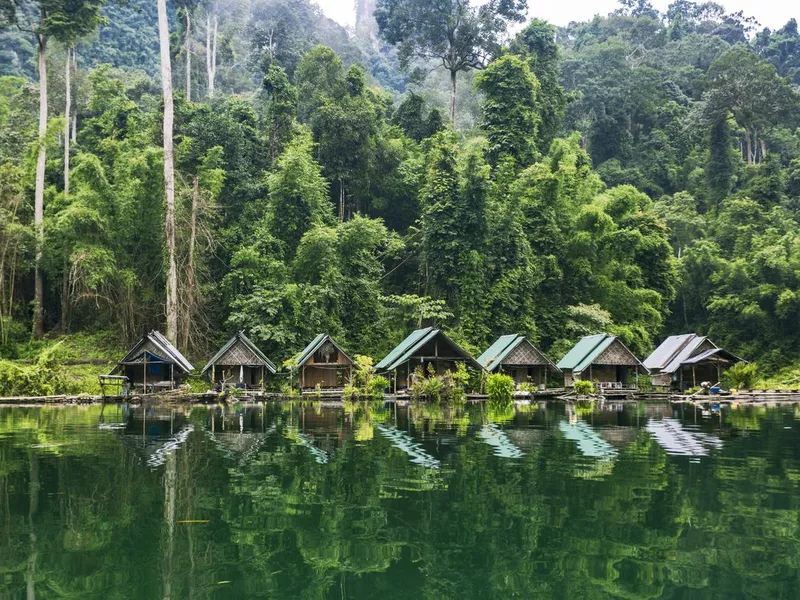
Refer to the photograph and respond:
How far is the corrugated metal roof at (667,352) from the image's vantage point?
3784cm

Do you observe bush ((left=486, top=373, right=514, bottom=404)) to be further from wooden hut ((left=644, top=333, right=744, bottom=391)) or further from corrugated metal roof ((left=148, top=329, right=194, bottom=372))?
corrugated metal roof ((left=148, top=329, right=194, bottom=372))

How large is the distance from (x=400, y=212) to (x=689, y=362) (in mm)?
19979

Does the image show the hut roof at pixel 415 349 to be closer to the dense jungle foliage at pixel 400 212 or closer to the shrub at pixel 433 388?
the shrub at pixel 433 388

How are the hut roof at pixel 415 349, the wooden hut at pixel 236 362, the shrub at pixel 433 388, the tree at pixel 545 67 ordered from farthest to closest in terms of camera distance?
1. the tree at pixel 545 67
2. the hut roof at pixel 415 349
3. the wooden hut at pixel 236 362
4. the shrub at pixel 433 388

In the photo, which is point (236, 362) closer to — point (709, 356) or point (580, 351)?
point (580, 351)

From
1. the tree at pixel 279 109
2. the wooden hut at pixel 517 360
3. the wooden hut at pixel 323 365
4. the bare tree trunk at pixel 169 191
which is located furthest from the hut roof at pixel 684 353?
the tree at pixel 279 109

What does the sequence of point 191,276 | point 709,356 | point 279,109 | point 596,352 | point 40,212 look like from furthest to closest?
point 279,109
point 40,212
point 709,356
point 191,276
point 596,352

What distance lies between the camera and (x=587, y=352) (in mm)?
35781

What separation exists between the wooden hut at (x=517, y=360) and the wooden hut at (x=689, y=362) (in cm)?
570

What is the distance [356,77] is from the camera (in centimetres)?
4538

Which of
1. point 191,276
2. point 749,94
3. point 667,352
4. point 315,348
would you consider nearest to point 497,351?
point 315,348

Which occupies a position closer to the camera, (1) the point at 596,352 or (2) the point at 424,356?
(2) the point at 424,356

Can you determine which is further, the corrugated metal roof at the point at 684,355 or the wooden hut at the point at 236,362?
the corrugated metal roof at the point at 684,355

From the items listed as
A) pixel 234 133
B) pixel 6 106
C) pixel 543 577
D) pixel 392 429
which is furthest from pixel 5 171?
pixel 543 577
